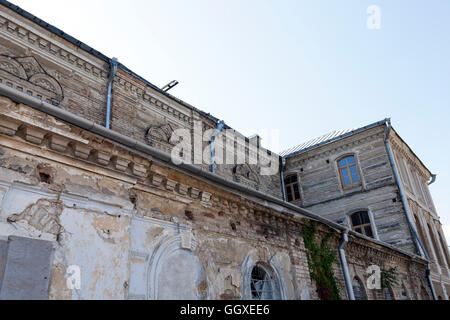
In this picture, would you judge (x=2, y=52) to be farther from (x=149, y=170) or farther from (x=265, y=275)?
(x=265, y=275)

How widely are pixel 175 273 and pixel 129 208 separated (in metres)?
1.17

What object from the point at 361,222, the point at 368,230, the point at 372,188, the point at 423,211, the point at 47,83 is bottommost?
the point at 368,230

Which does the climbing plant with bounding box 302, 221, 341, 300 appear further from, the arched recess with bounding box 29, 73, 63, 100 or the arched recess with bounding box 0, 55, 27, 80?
the arched recess with bounding box 0, 55, 27, 80

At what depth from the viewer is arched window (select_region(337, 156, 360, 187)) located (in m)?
17.7

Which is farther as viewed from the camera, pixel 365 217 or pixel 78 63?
pixel 365 217

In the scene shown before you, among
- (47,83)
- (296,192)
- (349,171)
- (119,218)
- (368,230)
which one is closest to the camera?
(119,218)

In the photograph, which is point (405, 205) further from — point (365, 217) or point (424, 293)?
point (424, 293)

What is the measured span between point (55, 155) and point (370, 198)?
15.4 m

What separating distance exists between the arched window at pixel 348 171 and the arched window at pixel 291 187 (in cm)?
240

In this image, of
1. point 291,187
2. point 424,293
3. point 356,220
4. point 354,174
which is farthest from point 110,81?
point 424,293

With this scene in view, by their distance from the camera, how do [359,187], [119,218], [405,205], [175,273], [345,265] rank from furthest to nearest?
1. [359,187]
2. [405,205]
3. [345,265]
4. [175,273]
5. [119,218]

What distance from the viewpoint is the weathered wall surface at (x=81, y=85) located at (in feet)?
30.1

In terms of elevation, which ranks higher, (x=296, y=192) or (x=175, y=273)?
(x=296, y=192)

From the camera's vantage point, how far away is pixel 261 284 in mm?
6820
